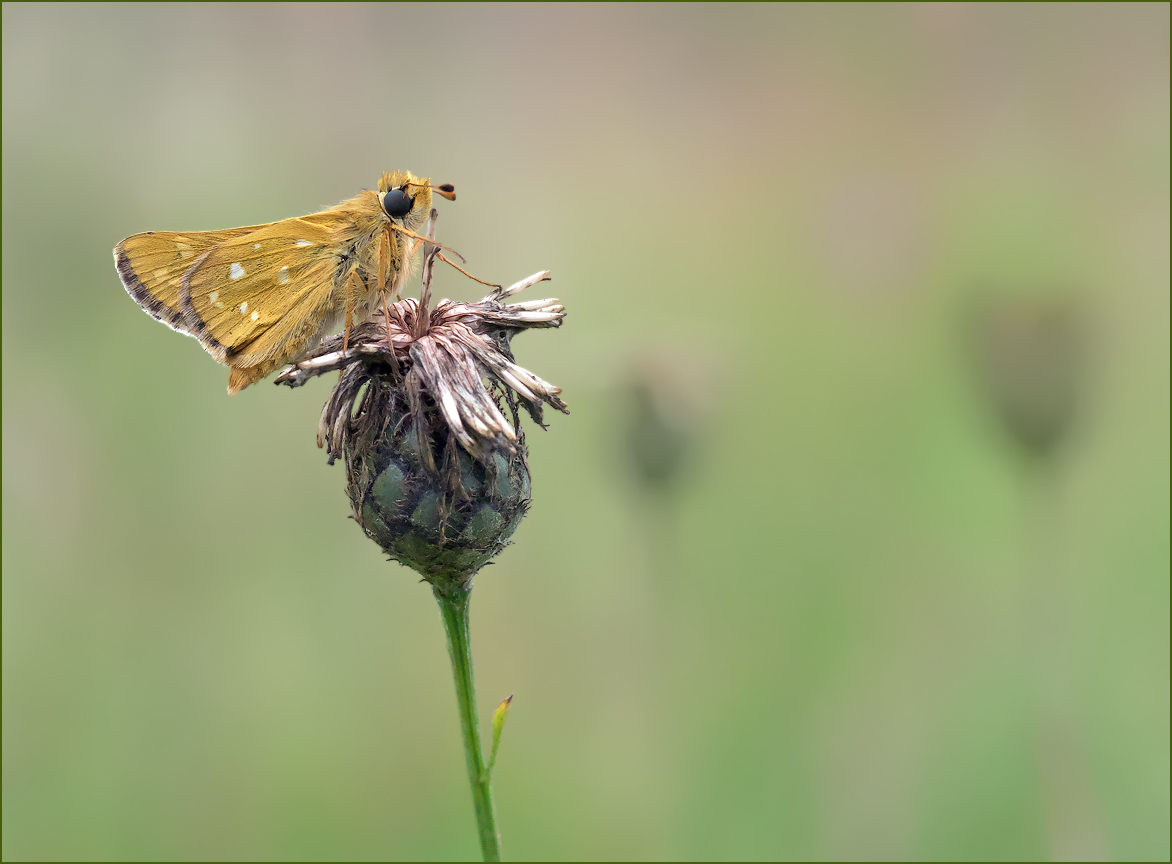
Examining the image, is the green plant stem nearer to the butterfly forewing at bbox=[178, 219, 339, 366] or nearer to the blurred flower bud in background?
the butterfly forewing at bbox=[178, 219, 339, 366]

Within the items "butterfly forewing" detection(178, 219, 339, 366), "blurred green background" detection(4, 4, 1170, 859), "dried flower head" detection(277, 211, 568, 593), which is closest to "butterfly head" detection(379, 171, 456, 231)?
"butterfly forewing" detection(178, 219, 339, 366)

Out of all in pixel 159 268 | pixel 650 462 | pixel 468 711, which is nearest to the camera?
pixel 468 711

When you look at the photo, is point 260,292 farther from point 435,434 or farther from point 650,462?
point 650,462

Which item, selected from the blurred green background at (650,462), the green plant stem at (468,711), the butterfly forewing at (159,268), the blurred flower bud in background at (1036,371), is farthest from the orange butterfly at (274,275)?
the blurred flower bud in background at (1036,371)

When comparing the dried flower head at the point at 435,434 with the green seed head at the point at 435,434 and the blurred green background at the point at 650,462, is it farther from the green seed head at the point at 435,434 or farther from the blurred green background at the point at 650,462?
the blurred green background at the point at 650,462

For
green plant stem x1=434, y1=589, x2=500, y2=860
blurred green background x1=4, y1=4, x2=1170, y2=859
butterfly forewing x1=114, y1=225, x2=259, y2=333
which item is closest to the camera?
green plant stem x1=434, y1=589, x2=500, y2=860

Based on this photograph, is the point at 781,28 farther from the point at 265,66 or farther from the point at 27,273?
the point at 27,273

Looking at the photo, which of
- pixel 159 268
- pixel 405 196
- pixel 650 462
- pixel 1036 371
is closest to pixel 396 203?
pixel 405 196
